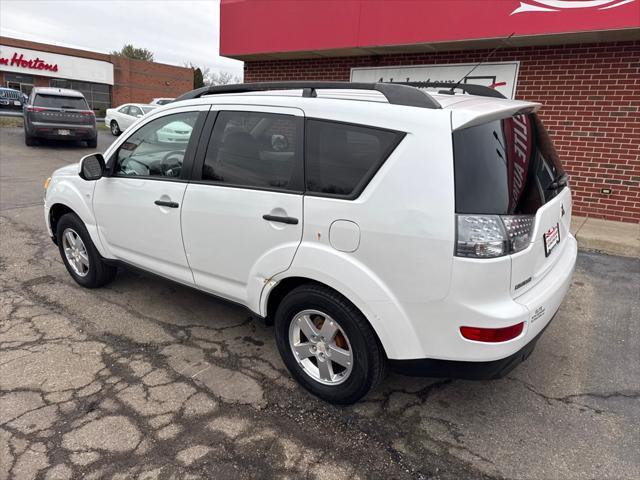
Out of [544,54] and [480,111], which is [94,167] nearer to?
[480,111]

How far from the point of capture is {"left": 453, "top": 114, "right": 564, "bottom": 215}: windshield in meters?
2.11

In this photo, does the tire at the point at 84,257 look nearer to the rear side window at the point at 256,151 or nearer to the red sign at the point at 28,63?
the rear side window at the point at 256,151

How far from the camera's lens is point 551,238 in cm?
252

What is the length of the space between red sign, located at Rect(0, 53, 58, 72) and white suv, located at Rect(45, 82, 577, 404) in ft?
122

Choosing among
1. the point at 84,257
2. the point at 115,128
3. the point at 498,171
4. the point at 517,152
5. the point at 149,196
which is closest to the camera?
the point at 498,171

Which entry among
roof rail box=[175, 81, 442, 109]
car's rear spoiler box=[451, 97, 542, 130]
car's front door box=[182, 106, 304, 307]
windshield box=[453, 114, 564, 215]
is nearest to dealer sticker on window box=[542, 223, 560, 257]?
windshield box=[453, 114, 564, 215]

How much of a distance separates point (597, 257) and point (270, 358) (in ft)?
14.2

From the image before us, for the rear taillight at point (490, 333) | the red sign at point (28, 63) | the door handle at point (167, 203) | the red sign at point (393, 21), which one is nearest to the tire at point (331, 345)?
the rear taillight at point (490, 333)

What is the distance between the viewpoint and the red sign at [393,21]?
575cm

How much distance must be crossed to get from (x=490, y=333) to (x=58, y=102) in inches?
614

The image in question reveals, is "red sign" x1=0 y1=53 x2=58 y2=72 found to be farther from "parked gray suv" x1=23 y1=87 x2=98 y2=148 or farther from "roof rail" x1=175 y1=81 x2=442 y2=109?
"roof rail" x1=175 y1=81 x2=442 y2=109

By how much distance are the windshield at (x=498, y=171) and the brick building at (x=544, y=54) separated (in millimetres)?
4497

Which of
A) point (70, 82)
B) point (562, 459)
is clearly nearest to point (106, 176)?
point (562, 459)

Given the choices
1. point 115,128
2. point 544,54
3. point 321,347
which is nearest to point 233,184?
point 321,347
